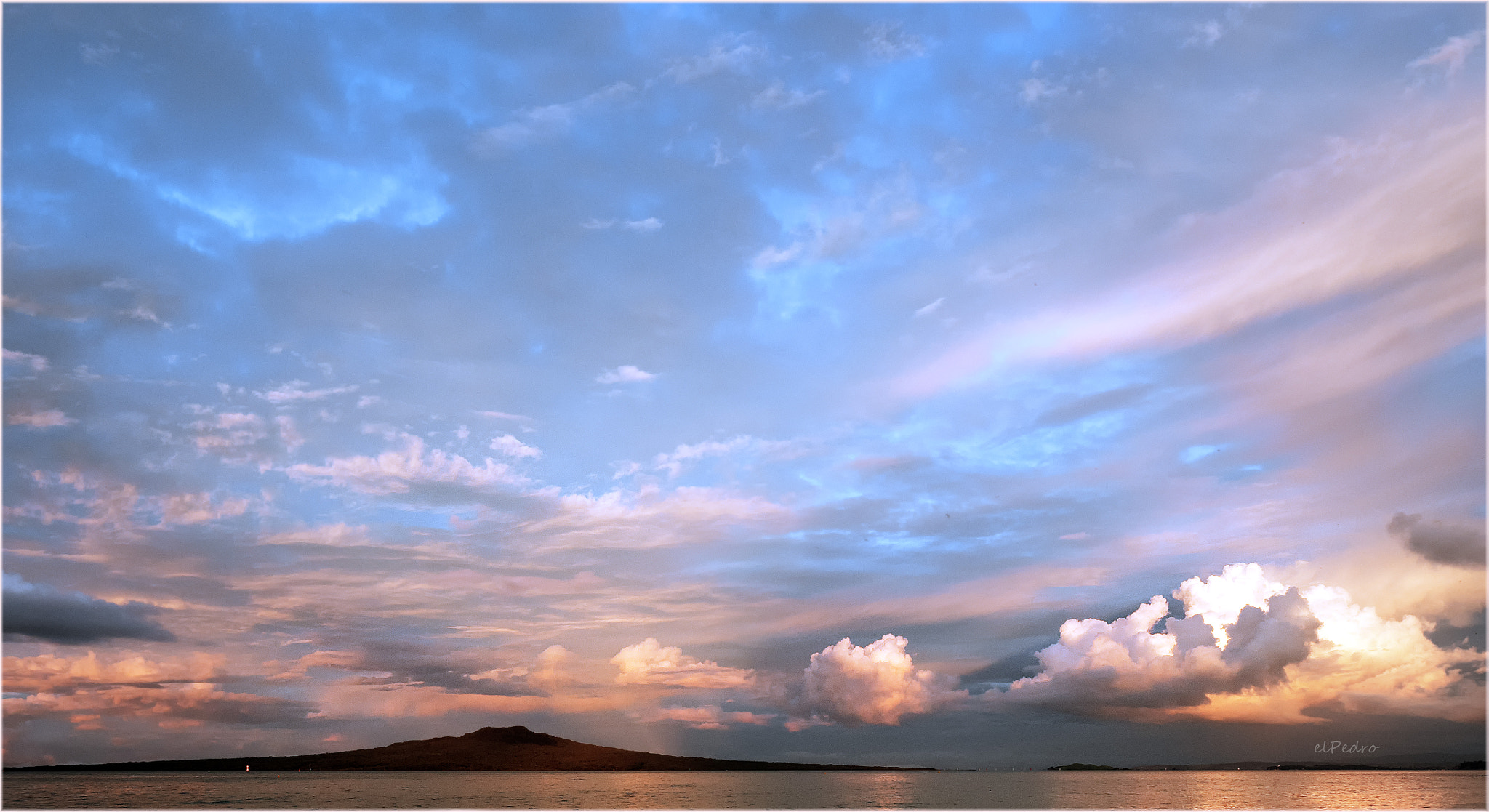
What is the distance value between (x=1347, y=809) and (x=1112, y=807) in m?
45.2

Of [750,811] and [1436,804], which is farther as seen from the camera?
[1436,804]

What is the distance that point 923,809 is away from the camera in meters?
185

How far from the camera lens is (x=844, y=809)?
609 feet

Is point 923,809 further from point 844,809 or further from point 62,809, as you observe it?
point 62,809

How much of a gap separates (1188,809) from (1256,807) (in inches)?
487

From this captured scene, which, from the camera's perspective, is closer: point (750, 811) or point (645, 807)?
point (750, 811)

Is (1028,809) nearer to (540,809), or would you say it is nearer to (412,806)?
(540,809)

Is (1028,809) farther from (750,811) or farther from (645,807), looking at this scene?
(645,807)

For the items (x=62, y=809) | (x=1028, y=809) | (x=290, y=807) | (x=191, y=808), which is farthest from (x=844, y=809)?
(x=62, y=809)

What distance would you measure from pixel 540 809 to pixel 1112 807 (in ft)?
370

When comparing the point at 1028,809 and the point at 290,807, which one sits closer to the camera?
the point at 1028,809

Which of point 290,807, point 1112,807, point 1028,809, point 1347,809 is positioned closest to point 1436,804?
point 1347,809

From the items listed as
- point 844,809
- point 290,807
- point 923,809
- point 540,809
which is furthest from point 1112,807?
point 290,807

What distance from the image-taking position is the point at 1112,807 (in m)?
190
